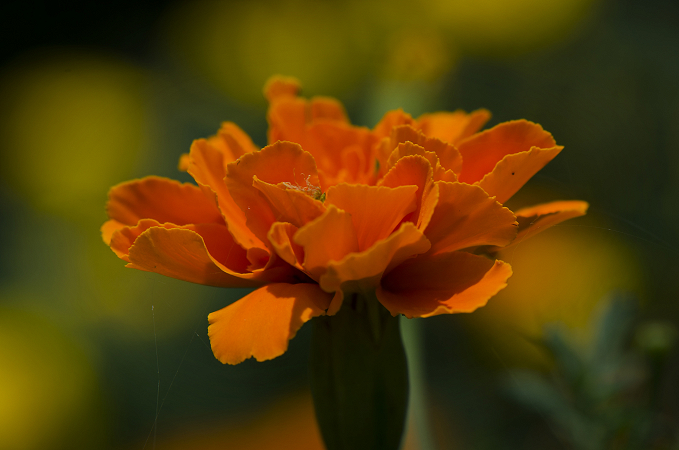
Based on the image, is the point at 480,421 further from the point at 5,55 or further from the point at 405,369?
the point at 5,55

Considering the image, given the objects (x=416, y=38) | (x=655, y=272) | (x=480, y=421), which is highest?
→ (x=416, y=38)

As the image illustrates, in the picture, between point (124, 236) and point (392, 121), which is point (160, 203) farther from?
point (392, 121)

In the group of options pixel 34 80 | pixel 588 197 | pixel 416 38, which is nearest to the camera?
pixel 588 197

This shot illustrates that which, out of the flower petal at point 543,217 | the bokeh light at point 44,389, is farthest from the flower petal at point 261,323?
the bokeh light at point 44,389

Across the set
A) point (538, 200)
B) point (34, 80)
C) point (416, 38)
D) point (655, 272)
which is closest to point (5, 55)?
point (34, 80)

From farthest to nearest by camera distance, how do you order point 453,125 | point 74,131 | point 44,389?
point 74,131 → point 44,389 → point 453,125

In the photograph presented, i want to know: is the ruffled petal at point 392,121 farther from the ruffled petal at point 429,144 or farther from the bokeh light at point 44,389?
the bokeh light at point 44,389

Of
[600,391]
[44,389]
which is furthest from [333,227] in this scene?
[44,389]
